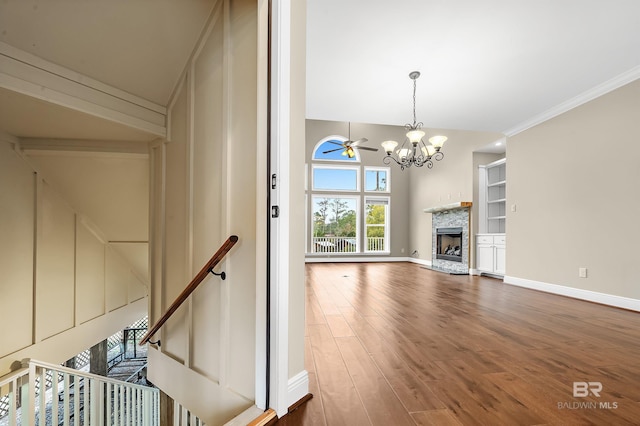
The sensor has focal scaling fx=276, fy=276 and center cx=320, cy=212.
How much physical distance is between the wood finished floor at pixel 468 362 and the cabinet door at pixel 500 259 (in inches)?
69.1

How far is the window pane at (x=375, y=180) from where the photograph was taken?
9.01m

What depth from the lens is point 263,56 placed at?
1.46 metres

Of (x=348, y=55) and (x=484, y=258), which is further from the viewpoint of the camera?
(x=484, y=258)

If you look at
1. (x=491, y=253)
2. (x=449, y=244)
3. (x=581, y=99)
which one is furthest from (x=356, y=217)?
(x=581, y=99)

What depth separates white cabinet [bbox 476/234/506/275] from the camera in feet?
17.8

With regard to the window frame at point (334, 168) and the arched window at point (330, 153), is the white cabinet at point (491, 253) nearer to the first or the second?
the window frame at point (334, 168)

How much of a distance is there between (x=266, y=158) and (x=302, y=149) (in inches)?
9.8

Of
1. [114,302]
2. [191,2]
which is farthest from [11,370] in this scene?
[191,2]

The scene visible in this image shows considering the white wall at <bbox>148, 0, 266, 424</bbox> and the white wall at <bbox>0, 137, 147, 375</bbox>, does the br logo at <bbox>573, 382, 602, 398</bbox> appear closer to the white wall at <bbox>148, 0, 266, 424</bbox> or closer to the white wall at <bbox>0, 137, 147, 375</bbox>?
the white wall at <bbox>148, 0, 266, 424</bbox>

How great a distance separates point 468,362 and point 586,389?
1.94ft

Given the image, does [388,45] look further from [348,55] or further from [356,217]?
[356,217]

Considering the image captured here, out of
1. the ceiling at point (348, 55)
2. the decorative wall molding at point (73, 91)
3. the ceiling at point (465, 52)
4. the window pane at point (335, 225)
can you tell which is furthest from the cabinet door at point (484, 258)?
the decorative wall molding at point (73, 91)

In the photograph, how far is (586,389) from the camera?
5.15ft

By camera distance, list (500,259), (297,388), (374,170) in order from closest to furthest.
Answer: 1. (297,388)
2. (500,259)
3. (374,170)
